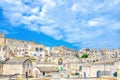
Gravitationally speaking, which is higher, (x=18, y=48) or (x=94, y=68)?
(x=18, y=48)

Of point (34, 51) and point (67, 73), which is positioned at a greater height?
point (34, 51)

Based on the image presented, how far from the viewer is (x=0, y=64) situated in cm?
6216

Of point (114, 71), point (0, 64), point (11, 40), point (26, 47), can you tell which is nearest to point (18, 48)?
point (26, 47)

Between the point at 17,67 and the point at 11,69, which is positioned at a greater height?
the point at 17,67

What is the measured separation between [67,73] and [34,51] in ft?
127

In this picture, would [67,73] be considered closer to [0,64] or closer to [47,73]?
[47,73]

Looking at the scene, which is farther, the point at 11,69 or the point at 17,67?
the point at 11,69

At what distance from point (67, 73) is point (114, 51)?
5237 centimetres

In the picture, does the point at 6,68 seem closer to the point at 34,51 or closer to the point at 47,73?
the point at 47,73

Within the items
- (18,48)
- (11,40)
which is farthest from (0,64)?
(11,40)

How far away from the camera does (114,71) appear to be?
43062 mm

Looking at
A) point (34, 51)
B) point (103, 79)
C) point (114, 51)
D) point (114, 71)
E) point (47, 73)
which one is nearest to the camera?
point (103, 79)

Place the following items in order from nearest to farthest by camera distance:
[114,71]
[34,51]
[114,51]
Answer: [114,71], [34,51], [114,51]

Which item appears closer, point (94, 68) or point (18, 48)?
point (94, 68)
